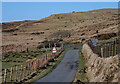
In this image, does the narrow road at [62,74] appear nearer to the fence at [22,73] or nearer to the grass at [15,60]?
the fence at [22,73]

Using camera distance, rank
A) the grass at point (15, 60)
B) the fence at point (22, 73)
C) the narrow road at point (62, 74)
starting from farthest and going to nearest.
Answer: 1. the grass at point (15, 60)
2. the fence at point (22, 73)
3. the narrow road at point (62, 74)

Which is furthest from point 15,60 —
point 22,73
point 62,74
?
point 62,74

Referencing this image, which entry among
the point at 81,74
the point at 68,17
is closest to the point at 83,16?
the point at 68,17

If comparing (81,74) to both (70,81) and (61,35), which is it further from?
(61,35)

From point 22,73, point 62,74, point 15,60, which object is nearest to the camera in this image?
point 62,74

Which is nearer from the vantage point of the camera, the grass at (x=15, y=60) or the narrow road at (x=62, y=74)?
the narrow road at (x=62, y=74)

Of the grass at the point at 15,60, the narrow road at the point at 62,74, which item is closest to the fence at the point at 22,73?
the narrow road at the point at 62,74

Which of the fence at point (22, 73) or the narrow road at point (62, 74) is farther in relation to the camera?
the fence at point (22, 73)

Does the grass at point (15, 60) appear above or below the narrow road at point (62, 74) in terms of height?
below

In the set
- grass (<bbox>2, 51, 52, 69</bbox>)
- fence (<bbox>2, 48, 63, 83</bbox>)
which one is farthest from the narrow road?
grass (<bbox>2, 51, 52, 69</bbox>)

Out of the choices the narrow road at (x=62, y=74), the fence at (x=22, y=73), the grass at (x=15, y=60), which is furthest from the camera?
the grass at (x=15, y=60)

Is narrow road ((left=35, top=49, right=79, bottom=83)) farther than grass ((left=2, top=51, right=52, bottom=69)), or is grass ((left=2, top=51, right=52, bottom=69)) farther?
grass ((left=2, top=51, right=52, bottom=69))

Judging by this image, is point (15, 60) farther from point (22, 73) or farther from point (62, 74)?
point (62, 74)

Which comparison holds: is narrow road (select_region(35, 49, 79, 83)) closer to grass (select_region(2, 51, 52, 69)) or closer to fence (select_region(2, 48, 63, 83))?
fence (select_region(2, 48, 63, 83))
